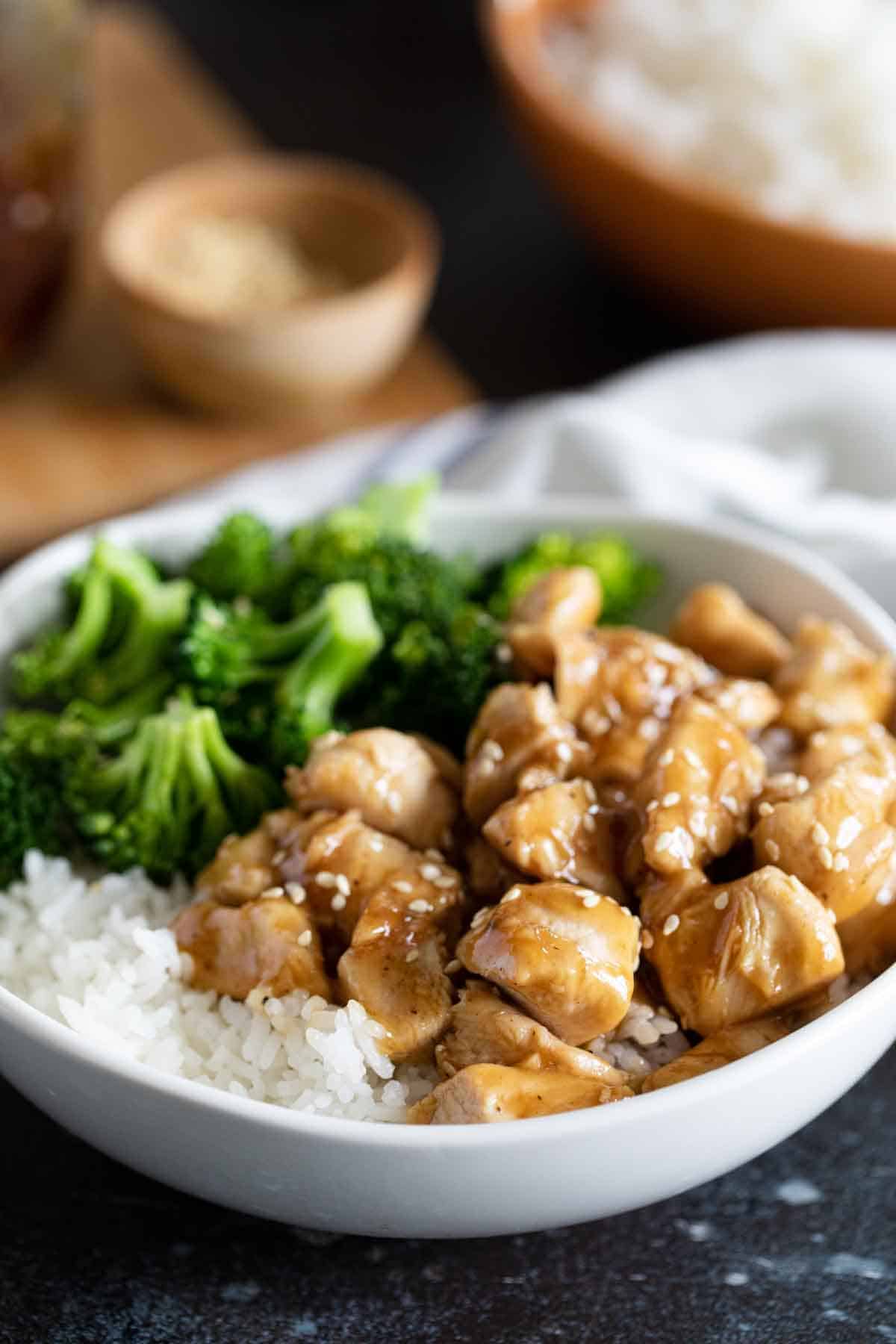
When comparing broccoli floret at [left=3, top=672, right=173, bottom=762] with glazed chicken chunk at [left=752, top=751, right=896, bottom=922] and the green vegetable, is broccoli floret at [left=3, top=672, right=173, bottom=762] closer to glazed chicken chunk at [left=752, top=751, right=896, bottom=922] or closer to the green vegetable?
the green vegetable


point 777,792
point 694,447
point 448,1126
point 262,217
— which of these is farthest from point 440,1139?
point 262,217

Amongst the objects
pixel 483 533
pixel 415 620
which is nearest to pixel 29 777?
pixel 415 620

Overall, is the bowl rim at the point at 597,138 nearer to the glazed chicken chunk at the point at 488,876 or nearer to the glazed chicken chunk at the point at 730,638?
the glazed chicken chunk at the point at 730,638

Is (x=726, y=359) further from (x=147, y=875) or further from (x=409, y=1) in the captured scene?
(x=409, y=1)

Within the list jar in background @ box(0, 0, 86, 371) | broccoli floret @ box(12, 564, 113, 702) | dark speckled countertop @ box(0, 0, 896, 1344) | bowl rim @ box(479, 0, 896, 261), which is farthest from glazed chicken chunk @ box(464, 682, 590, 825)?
jar in background @ box(0, 0, 86, 371)

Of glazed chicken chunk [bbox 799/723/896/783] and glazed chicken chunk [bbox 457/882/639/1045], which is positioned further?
glazed chicken chunk [bbox 799/723/896/783]

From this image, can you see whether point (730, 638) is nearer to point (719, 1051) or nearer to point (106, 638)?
point (719, 1051)
